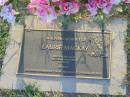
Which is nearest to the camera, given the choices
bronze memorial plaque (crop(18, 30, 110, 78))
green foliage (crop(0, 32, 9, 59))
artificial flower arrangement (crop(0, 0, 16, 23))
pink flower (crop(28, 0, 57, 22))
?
pink flower (crop(28, 0, 57, 22))

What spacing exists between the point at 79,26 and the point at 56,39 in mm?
347

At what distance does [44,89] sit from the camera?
469 cm

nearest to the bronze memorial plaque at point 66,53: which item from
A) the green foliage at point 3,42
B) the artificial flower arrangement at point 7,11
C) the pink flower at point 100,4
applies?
the green foliage at point 3,42

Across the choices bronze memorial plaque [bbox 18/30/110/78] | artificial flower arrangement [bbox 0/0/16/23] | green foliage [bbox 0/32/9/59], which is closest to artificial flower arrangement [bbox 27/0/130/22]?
artificial flower arrangement [bbox 0/0/16/23]

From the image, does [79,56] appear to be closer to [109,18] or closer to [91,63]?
[91,63]

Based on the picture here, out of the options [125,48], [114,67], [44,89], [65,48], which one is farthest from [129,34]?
[44,89]

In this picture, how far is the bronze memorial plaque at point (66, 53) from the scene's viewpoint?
15.4ft

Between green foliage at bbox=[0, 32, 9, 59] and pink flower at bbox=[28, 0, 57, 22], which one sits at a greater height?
pink flower at bbox=[28, 0, 57, 22]

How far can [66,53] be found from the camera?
4.75 meters

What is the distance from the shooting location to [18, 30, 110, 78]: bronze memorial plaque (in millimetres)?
4688

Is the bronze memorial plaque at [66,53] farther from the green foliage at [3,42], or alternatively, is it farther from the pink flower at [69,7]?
the pink flower at [69,7]

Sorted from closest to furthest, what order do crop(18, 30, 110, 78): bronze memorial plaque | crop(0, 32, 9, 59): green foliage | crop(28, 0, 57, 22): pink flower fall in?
crop(28, 0, 57, 22): pink flower
crop(18, 30, 110, 78): bronze memorial plaque
crop(0, 32, 9, 59): green foliage

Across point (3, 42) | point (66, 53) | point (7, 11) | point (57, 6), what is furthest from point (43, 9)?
point (3, 42)

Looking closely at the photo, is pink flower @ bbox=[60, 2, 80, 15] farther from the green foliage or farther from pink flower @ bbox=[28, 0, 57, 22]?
the green foliage
